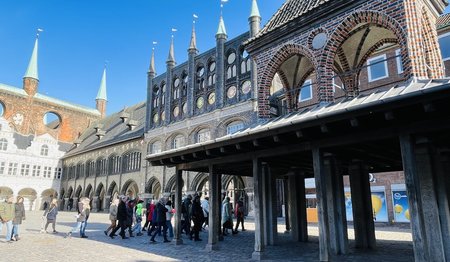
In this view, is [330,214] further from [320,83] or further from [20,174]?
[20,174]

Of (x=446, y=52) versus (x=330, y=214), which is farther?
(x=446, y=52)

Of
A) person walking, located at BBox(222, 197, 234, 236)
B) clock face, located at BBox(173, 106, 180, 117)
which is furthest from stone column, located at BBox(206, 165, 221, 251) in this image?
clock face, located at BBox(173, 106, 180, 117)

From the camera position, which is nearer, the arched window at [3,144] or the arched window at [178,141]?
the arched window at [178,141]

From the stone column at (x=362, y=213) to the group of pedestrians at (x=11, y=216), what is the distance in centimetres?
1122

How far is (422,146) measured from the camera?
611cm

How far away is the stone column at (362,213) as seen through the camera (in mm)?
9336

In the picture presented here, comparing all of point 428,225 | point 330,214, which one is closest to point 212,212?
point 330,214

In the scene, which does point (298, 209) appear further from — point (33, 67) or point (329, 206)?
point (33, 67)

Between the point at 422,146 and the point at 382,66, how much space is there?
1567cm

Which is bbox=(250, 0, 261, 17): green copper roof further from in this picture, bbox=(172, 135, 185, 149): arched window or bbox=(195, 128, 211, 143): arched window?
bbox=(172, 135, 185, 149): arched window

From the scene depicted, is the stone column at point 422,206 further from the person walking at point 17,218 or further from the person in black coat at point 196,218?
the person walking at point 17,218


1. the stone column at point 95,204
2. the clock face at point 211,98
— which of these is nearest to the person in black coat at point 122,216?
the clock face at point 211,98

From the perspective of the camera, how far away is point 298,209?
11.4m

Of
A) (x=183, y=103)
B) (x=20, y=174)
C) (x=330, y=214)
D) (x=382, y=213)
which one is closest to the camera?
(x=330, y=214)
